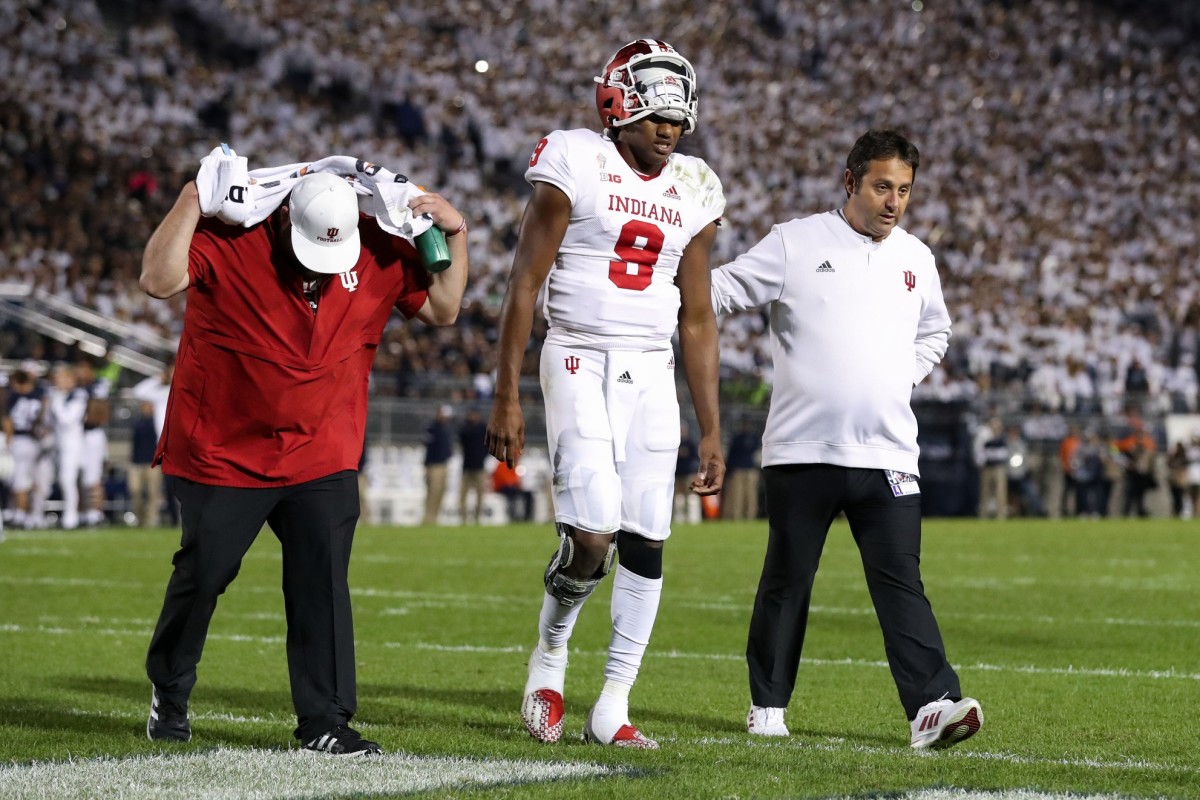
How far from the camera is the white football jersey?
550 cm

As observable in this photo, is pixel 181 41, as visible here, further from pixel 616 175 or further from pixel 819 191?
pixel 616 175

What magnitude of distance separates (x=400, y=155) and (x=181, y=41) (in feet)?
15.8

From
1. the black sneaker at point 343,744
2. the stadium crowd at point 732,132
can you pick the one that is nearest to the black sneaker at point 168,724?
the black sneaker at point 343,744

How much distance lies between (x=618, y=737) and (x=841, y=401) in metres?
1.37

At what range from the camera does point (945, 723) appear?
5363 millimetres

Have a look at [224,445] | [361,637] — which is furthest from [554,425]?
[361,637]

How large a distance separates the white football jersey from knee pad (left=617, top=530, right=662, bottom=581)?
628mm

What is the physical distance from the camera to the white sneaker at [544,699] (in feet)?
18.3

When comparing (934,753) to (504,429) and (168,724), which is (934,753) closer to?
(504,429)

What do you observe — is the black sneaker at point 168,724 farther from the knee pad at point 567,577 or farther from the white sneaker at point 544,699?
the knee pad at point 567,577

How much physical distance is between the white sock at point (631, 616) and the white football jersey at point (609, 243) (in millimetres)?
777

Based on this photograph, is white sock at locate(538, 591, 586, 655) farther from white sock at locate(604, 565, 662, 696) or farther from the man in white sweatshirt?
the man in white sweatshirt

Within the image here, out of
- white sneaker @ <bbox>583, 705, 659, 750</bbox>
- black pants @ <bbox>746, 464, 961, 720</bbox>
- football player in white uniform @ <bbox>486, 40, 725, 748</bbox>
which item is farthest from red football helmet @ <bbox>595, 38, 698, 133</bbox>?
white sneaker @ <bbox>583, 705, 659, 750</bbox>

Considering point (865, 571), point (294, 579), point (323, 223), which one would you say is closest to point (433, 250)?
point (323, 223)
